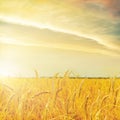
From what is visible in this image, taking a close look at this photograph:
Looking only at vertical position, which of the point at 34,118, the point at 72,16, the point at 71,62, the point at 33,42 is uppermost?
the point at 72,16

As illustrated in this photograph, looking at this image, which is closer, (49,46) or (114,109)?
(114,109)

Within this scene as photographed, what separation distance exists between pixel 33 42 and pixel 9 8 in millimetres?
215

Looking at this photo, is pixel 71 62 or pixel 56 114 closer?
pixel 56 114

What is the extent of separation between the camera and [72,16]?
1.71 metres

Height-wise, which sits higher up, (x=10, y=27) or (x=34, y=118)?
(x=10, y=27)

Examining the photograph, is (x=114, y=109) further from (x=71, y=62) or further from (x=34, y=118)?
(x=71, y=62)

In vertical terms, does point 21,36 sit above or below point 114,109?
above

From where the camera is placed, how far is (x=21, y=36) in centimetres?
168

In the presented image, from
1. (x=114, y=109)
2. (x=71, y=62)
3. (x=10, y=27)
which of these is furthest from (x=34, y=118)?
(x=10, y=27)

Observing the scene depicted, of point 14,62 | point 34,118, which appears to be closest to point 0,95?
point 34,118

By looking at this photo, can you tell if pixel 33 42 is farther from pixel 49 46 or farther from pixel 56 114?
pixel 56 114

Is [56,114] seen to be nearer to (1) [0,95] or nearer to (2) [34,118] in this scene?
(2) [34,118]

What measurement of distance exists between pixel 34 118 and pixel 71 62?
642mm

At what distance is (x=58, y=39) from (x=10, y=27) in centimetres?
26
